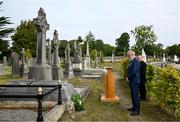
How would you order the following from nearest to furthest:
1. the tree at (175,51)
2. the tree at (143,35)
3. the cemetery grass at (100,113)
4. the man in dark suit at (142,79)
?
the cemetery grass at (100,113) < the man in dark suit at (142,79) < the tree at (143,35) < the tree at (175,51)

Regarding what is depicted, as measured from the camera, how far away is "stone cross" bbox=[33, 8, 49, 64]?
1216 centimetres

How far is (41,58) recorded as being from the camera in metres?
12.1

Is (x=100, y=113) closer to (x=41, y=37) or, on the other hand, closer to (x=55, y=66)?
(x=41, y=37)

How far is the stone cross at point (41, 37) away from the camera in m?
12.2

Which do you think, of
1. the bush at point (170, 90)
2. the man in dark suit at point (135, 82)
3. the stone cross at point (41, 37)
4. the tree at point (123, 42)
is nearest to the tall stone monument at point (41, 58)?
the stone cross at point (41, 37)

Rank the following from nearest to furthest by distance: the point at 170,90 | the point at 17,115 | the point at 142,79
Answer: the point at 17,115
the point at 170,90
the point at 142,79

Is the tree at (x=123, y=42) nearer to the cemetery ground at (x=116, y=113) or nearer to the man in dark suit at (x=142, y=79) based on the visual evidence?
the man in dark suit at (x=142, y=79)

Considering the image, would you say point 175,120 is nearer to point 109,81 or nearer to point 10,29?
point 109,81

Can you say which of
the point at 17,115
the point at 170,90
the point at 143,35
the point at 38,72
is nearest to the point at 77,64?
the point at 38,72

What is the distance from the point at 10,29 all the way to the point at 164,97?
34.8 metres

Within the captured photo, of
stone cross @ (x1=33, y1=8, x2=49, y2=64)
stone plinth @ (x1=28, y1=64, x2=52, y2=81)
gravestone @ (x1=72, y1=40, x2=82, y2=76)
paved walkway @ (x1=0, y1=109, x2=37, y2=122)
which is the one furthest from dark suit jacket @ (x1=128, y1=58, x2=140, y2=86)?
gravestone @ (x1=72, y1=40, x2=82, y2=76)

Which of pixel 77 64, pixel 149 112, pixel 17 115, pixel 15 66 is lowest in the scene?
pixel 149 112

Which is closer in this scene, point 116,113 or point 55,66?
point 116,113

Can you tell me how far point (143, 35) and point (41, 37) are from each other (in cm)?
4422
